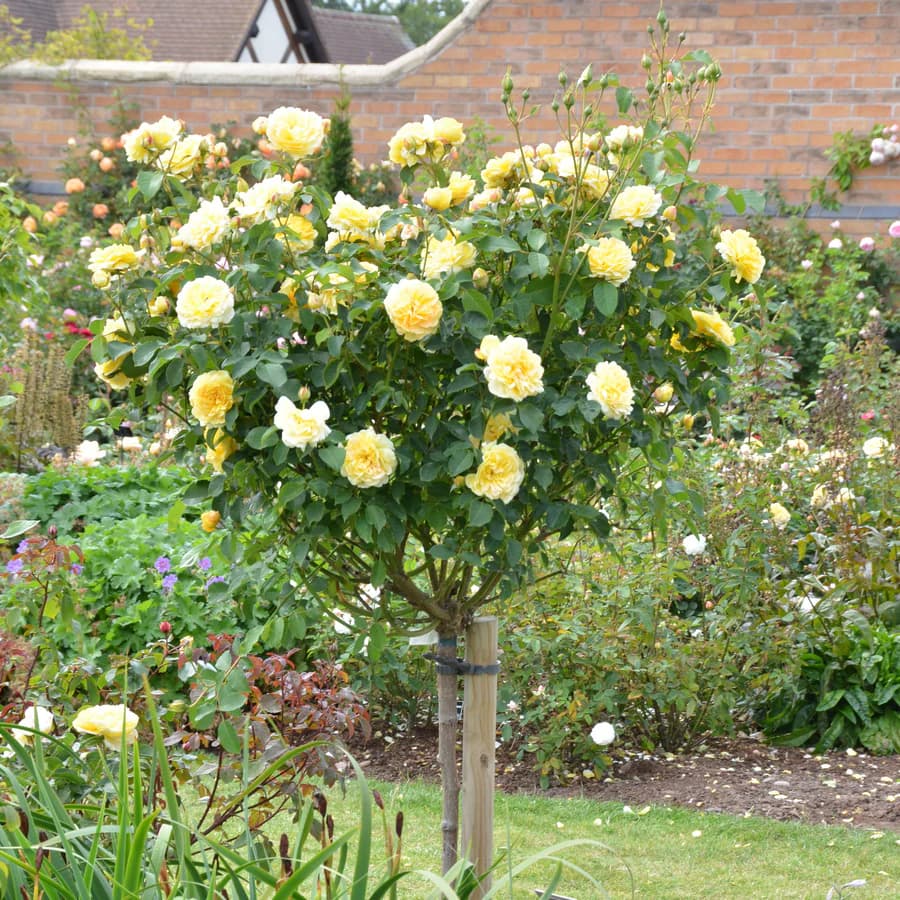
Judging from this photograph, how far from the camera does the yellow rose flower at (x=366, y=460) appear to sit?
6.18 feet

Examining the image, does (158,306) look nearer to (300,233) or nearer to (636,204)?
(300,233)

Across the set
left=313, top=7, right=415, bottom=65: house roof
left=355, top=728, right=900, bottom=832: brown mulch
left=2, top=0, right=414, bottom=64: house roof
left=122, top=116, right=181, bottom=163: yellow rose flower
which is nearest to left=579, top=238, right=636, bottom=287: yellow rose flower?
left=122, top=116, right=181, bottom=163: yellow rose flower

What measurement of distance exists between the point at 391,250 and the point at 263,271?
0.79 feet

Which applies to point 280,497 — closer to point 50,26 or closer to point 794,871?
point 794,871

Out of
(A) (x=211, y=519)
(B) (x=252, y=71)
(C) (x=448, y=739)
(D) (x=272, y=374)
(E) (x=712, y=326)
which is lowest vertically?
(C) (x=448, y=739)

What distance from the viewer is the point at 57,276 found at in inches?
355

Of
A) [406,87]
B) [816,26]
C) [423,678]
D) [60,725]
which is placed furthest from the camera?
[406,87]

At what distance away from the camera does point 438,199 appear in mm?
2033

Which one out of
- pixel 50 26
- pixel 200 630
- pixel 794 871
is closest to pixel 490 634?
pixel 794 871

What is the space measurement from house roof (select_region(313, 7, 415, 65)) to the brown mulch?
77.0ft

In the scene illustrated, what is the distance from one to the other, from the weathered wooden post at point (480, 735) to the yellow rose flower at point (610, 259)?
2.54 feet

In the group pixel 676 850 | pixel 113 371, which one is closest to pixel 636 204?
pixel 113 371

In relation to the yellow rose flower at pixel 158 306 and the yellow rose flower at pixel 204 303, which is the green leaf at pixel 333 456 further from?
the yellow rose flower at pixel 158 306

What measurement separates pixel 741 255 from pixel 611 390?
38cm
